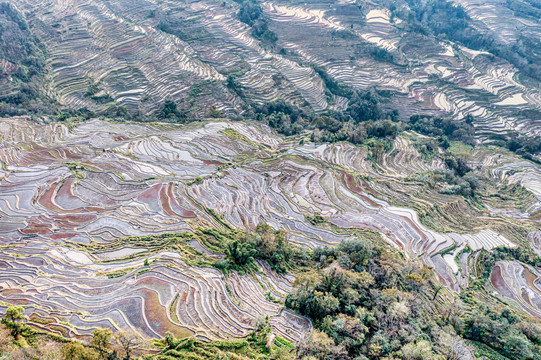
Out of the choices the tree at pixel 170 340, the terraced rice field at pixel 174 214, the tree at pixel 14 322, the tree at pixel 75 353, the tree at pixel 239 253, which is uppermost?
the tree at pixel 75 353

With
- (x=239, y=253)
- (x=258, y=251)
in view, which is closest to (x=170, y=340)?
(x=239, y=253)

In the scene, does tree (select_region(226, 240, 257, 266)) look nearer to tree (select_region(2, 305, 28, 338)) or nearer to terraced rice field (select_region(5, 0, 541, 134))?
tree (select_region(2, 305, 28, 338))

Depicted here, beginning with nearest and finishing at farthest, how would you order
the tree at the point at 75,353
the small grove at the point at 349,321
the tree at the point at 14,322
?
the tree at the point at 75,353, the tree at the point at 14,322, the small grove at the point at 349,321

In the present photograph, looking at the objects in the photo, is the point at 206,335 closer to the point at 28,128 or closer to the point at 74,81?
the point at 28,128

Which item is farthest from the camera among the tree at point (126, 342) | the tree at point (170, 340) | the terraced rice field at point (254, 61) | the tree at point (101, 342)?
the terraced rice field at point (254, 61)

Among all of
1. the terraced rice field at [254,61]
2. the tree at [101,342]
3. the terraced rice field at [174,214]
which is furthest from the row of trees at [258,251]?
the terraced rice field at [254,61]

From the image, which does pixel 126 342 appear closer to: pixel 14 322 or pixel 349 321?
pixel 14 322

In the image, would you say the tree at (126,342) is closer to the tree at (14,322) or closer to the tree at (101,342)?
the tree at (101,342)

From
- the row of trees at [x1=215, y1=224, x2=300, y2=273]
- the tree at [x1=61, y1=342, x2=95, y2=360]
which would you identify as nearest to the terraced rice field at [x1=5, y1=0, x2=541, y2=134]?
the row of trees at [x1=215, y1=224, x2=300, y2=273]

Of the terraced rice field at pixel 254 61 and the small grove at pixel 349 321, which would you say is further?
the terraced rice field at pixel 254 61
